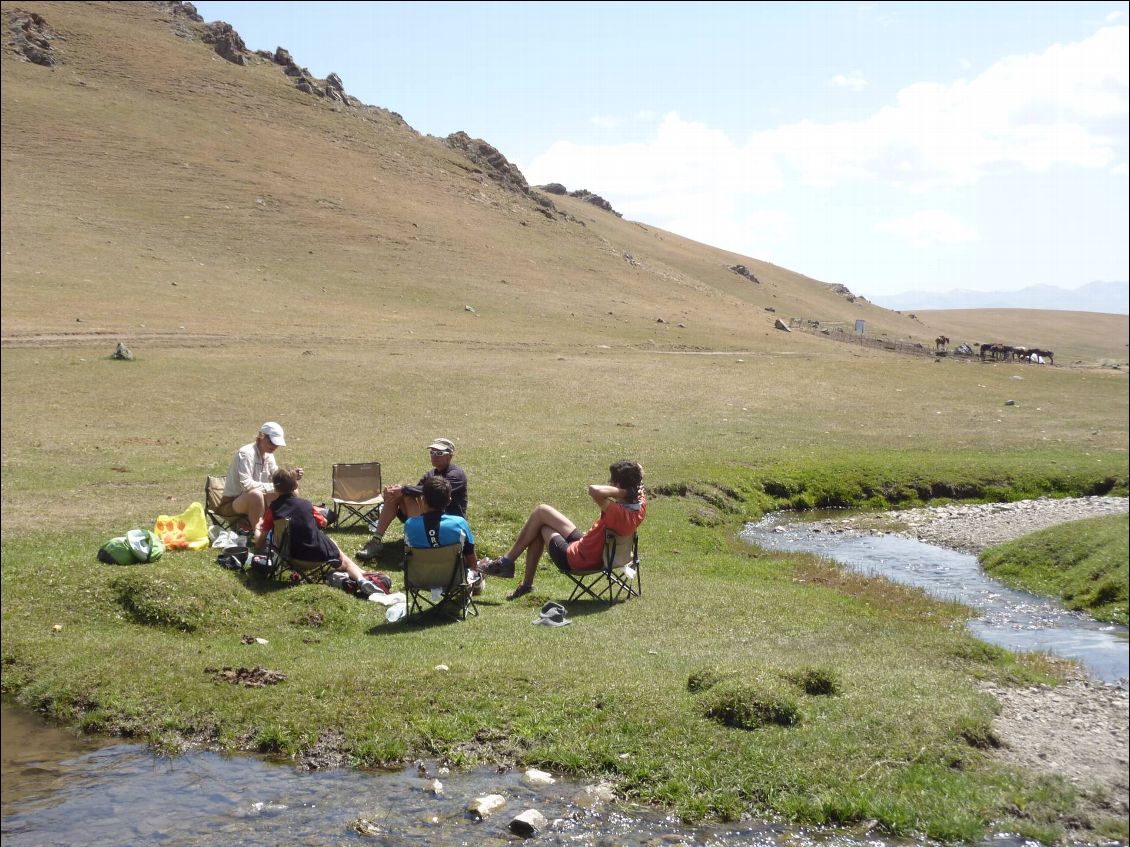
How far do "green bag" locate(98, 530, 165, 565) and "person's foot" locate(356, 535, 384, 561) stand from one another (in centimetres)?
320

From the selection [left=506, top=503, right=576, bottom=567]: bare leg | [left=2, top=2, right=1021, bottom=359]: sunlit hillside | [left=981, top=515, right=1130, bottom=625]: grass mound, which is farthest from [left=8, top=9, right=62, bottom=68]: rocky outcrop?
[left=981, top=515, right=1130, bottom=625]: grass mound

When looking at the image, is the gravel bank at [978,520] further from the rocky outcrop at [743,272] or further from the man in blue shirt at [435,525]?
the rocky outcrop at [743,272]

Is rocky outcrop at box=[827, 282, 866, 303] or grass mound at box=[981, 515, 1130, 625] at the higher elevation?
rocky outcrop at box=[827, 282, 866, 303]

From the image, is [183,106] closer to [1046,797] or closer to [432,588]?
[432,588]

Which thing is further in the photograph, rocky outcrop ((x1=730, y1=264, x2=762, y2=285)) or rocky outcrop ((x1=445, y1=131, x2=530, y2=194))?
rocky outcrop ((x1=730, y1=264, x2=762, y2=285))

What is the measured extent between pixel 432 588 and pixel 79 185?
81585mm

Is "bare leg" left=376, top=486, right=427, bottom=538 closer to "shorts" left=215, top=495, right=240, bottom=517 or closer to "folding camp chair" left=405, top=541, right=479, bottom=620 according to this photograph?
"shorts" left=215, top=495, right=240, bottom=517

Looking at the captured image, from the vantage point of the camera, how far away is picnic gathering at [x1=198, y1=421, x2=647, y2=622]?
42.8 ft

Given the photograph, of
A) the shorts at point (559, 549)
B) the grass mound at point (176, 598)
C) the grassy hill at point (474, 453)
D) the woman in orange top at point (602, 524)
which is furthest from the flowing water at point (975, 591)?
the grass mound at point (176, 598)

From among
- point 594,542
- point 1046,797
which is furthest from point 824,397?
point 1046,797

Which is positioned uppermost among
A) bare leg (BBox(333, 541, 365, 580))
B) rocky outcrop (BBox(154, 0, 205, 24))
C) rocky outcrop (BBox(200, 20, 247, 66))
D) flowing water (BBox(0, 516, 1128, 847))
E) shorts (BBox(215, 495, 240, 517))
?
rocky outcrop (BBox(154, 0, 205, 24))

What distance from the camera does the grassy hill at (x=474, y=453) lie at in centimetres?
961

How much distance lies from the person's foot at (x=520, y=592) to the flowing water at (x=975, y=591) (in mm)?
6802

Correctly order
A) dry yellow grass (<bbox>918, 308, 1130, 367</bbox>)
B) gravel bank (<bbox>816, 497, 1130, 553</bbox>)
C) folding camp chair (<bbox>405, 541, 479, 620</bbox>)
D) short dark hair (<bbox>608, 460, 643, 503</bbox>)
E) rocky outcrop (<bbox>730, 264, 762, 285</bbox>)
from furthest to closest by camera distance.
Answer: dry yellow grass (<bbox>918, 308, 1130, 367</bbox>), rocky outcrop (<bbox>730, 264, 762, 285</bbox>), gravel bank (<bbox>816, 497, 1130, 553</bbox>), short dark hair (<bbox>608, 460, 643, 503</bbox>), folding camp chair (<bbox>405, 541, 479, 620</bbox>)
